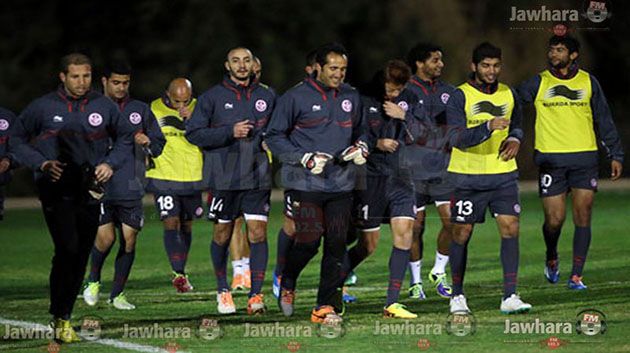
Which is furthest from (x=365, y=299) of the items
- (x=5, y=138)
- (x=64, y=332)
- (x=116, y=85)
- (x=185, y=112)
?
(x=5, y=138)

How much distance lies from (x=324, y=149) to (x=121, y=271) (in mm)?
2940

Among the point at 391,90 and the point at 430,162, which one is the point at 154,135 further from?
the point at 430,162

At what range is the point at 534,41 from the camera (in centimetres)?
4206

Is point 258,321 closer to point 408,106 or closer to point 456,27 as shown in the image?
point 408,106

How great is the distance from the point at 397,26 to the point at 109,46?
7731mm

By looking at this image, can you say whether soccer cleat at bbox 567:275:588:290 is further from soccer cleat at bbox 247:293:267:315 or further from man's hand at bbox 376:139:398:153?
soccer cleat at bbox 247:293:267:315

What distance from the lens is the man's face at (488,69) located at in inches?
516

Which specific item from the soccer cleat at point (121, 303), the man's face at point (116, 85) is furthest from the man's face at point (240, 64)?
the soccer cleat at point (121, 303)

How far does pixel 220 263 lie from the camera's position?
46.0ft

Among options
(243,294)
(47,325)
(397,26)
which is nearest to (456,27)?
(397,26)

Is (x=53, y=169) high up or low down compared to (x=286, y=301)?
up

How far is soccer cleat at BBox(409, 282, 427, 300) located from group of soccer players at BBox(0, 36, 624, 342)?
0.02m

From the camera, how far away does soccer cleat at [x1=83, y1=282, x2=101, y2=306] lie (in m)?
14.8

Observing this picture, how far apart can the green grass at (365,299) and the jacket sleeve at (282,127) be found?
1457 millimetres
